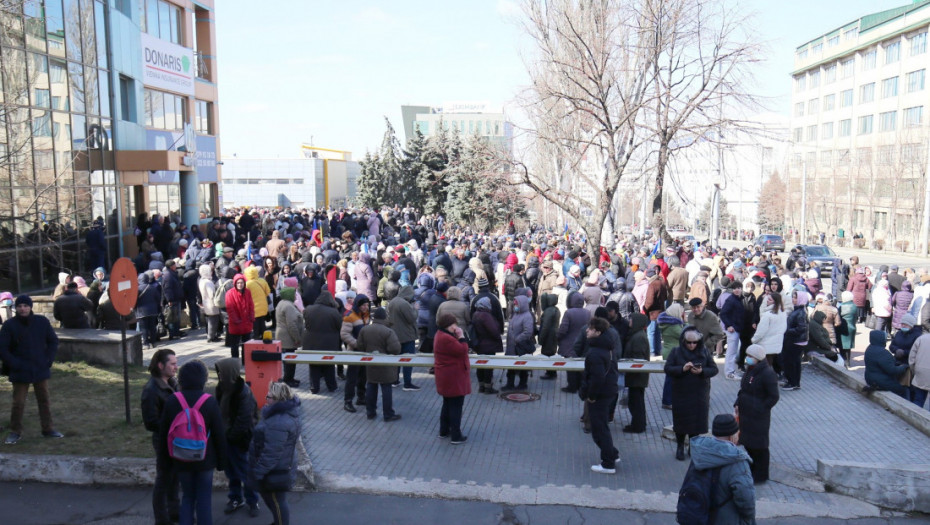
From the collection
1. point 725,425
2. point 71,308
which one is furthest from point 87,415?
point 725,425

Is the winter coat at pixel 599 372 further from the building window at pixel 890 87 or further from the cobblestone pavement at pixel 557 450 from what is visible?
the building window at pixel 890 87

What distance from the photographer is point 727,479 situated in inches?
199

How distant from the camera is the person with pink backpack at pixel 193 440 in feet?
19.3

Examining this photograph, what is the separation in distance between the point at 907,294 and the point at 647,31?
9.39 m

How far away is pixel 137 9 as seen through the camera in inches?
1034

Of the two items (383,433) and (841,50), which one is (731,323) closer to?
(383,433)

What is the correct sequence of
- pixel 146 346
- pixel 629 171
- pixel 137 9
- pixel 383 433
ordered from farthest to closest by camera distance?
pixel 137 9
pixel 629 171
pixel 146 346
pixel 383 433

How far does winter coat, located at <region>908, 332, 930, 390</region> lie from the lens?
10555 millimetres

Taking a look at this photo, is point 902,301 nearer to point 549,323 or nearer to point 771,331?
point 771,331

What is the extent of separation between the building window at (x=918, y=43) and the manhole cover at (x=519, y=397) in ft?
225

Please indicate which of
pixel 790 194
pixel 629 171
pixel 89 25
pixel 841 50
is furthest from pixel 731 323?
pixel 841 50

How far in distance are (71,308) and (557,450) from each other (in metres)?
8.29

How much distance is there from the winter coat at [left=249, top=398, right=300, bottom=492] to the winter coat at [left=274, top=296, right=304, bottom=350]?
196 inches

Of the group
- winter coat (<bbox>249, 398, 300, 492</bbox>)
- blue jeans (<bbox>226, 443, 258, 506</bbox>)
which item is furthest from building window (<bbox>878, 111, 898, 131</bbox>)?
winter coat (<bbox>249, 398, 300, 492</bbox>)
